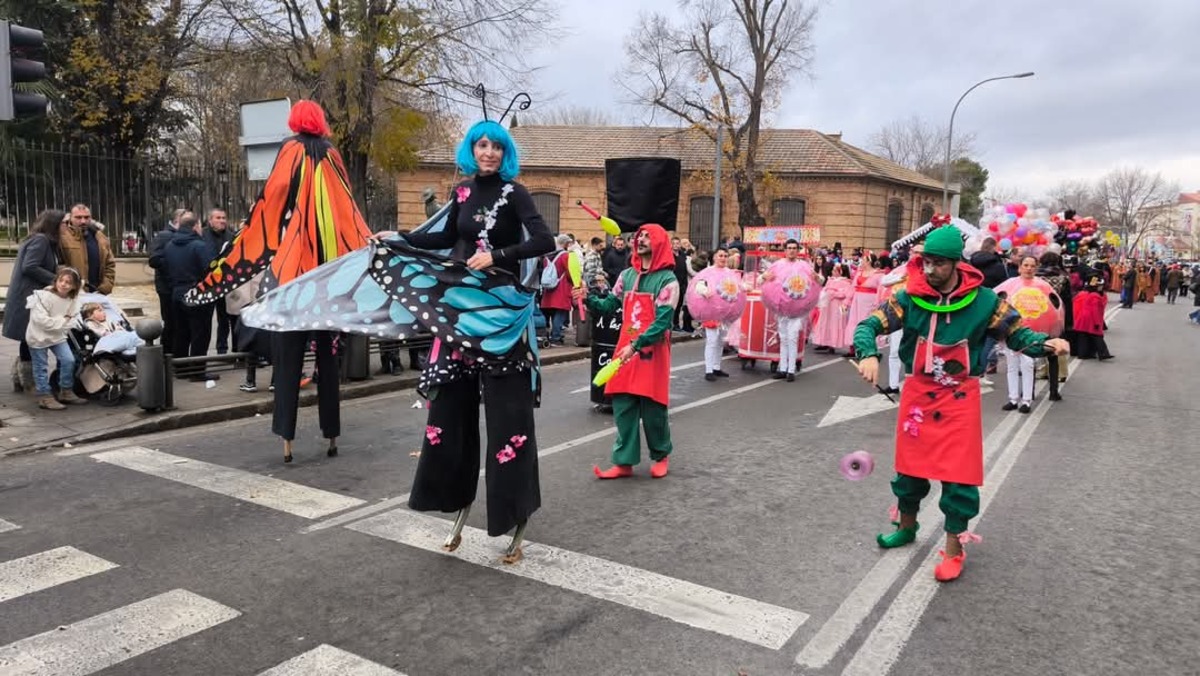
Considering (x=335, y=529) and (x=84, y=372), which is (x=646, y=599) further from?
(x=84, y=372)

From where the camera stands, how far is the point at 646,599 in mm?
3953

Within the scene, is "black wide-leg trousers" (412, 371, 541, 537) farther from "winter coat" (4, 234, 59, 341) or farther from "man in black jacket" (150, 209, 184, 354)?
"man in black jacket" (150, 209, 184, 354)

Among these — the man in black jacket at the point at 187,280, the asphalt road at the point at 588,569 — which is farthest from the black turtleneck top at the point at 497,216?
the man in black jacket at the point at 187,280

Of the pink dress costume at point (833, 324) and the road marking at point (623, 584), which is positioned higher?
the pink dress costume at point (833, 324)

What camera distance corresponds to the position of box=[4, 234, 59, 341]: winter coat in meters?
8.02

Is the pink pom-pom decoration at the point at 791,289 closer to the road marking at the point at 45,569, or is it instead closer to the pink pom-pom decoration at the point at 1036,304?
the pink pom-pom decoration at the point at 1036,304

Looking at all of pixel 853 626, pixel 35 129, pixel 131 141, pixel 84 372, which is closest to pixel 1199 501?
pixel 853 626

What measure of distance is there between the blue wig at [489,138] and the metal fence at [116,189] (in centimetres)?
980

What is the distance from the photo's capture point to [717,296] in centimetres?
1056

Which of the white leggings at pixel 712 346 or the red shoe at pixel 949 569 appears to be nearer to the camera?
the red shoe at pixel 949 569

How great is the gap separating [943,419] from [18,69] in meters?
7.91

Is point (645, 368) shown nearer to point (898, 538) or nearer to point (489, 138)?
point (898, 538)

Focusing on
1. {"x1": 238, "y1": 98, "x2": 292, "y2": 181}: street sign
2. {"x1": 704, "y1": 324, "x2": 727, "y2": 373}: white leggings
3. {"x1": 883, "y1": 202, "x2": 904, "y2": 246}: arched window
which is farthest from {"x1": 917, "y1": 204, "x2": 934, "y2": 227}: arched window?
{"x1": 238, "y1": 98, "x2": 292, "y2": 181}: street sign

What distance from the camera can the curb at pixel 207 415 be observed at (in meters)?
6.82
